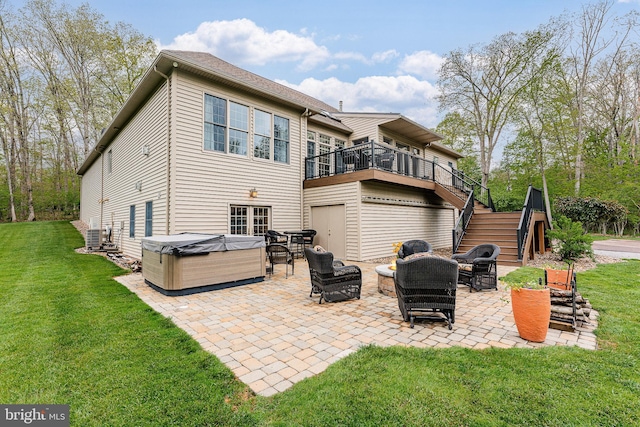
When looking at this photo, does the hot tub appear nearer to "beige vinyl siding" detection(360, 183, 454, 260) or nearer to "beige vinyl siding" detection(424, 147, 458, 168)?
"beige vinyl siding" detection(360, 183, 454, 260)

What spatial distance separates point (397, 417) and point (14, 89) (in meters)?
32.1

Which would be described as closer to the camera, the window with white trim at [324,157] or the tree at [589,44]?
→ the window with white trim at [324,157]

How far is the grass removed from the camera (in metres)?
2.06

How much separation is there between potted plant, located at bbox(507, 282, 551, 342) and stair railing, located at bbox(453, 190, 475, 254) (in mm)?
6254

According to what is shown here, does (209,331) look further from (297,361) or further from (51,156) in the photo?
(51,156)

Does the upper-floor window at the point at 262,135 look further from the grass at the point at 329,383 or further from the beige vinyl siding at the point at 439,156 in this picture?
the beige vinyl siding at the point at 439,156

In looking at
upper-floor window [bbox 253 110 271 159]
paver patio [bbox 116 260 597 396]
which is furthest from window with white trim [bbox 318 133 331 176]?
paver patio [bbox 116 260 597 396]

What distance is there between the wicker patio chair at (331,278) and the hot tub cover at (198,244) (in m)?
1.92

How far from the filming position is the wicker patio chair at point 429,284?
3752mm

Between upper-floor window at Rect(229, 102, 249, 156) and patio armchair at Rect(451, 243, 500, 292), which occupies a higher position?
upper-floor window at Rect(229, 102, 249, 156)

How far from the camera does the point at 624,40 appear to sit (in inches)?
729

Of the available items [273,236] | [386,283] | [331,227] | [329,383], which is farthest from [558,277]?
[273,236]

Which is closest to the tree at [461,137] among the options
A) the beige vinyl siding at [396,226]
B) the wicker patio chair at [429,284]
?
the beige vinyl siding at [396,226]

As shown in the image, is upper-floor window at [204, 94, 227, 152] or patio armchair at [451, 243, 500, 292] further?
upper-floor window at [204, 94, 227, 152]
